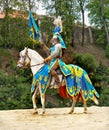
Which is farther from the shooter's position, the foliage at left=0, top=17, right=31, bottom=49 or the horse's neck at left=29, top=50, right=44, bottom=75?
the foliage at left=0, top=17, right=31, bottom=49

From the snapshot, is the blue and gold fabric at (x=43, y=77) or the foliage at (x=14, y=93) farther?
the foliage at (x=14, y=93)

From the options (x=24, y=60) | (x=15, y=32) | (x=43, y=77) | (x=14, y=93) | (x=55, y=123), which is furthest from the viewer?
(x=15, y=32)

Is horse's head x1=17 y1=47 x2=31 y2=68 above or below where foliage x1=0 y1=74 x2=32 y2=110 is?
above

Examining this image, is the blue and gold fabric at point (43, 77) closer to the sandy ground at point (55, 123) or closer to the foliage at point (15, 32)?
the sandy ground at point (55, 123)

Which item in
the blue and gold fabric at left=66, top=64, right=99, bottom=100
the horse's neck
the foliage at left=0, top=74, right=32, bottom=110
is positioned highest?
the horse's neck

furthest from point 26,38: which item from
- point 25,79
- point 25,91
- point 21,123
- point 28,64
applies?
point 21,123

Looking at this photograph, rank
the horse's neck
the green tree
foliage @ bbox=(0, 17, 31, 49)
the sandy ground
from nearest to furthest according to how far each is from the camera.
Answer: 1. the sandy ground
2. the horse's neck
3. foliage @ bbox=(0, 17, 31, 49)
4. the green tree

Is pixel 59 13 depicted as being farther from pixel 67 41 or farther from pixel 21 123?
pixel 21 123

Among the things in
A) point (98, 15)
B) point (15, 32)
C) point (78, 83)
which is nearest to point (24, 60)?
point (78, 83)

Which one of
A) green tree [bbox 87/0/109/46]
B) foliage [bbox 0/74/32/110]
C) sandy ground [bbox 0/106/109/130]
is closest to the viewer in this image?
sandy ground [bbox 0/106/109/130]

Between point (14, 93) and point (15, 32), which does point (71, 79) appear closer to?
point (14, 93)

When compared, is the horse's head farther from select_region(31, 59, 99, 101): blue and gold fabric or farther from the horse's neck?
select_region(31, 59, 99, 101): blue and gold fabric

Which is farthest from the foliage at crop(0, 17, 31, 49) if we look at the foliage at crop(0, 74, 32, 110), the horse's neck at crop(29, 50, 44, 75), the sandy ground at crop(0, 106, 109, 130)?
the sandy ground at crop(0, 106, 109, 130)

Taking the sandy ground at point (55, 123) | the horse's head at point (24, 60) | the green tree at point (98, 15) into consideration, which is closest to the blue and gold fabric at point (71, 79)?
the horse's head at point (24, 60)
